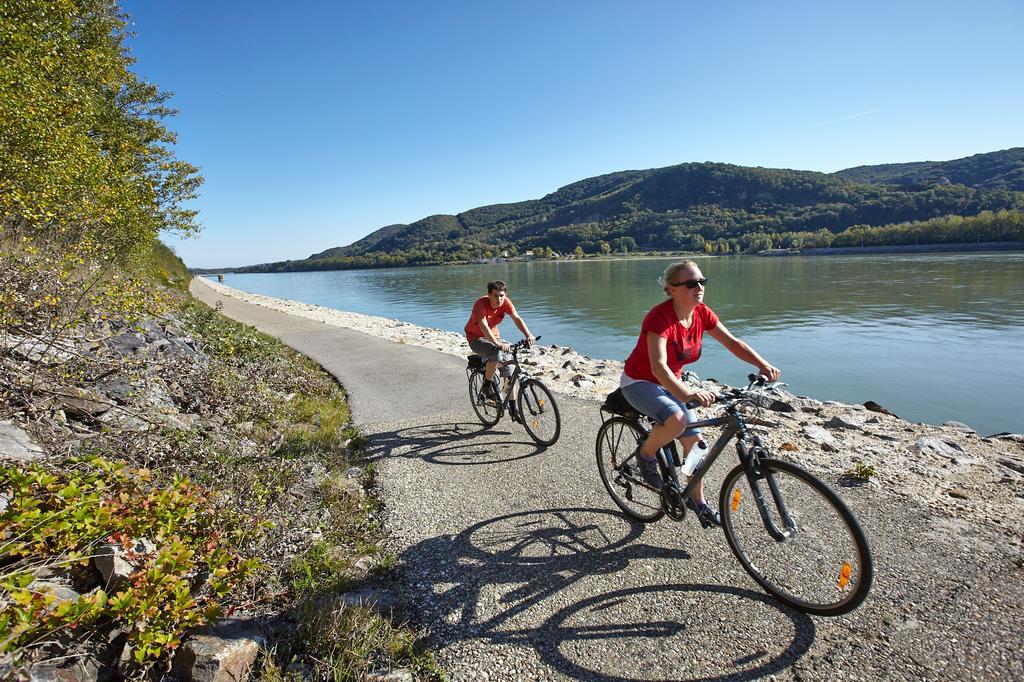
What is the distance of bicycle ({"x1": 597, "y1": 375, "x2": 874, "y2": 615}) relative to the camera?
297 centimetres

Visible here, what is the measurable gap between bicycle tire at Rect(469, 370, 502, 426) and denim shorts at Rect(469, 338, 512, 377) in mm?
467

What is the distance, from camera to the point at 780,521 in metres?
3.40

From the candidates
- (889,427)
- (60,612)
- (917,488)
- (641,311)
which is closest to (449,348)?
(889,427)

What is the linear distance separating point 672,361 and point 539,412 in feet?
9.21

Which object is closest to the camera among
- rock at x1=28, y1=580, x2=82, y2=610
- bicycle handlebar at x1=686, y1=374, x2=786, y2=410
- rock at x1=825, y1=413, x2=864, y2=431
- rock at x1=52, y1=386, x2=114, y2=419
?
rock at x1=28, y1=580, x2=82, y2=610

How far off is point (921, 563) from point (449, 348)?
14.1 meters

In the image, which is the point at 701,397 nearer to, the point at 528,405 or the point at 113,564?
the point at 528,405

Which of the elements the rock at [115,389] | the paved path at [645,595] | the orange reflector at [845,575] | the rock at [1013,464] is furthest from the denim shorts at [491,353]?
the rock at [1013,464]

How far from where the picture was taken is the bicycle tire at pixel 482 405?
7035 mm

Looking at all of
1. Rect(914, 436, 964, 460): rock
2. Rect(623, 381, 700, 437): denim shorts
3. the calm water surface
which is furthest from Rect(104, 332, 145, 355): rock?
the calm water surface

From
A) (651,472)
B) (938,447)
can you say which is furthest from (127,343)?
(938,447)

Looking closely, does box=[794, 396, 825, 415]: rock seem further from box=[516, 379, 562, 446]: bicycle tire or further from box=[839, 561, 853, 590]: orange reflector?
box=[839, 561, 853, 590]: orange reflector

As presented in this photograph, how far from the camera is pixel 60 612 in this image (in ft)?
7.14

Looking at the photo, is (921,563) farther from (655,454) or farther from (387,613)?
(387,613)
